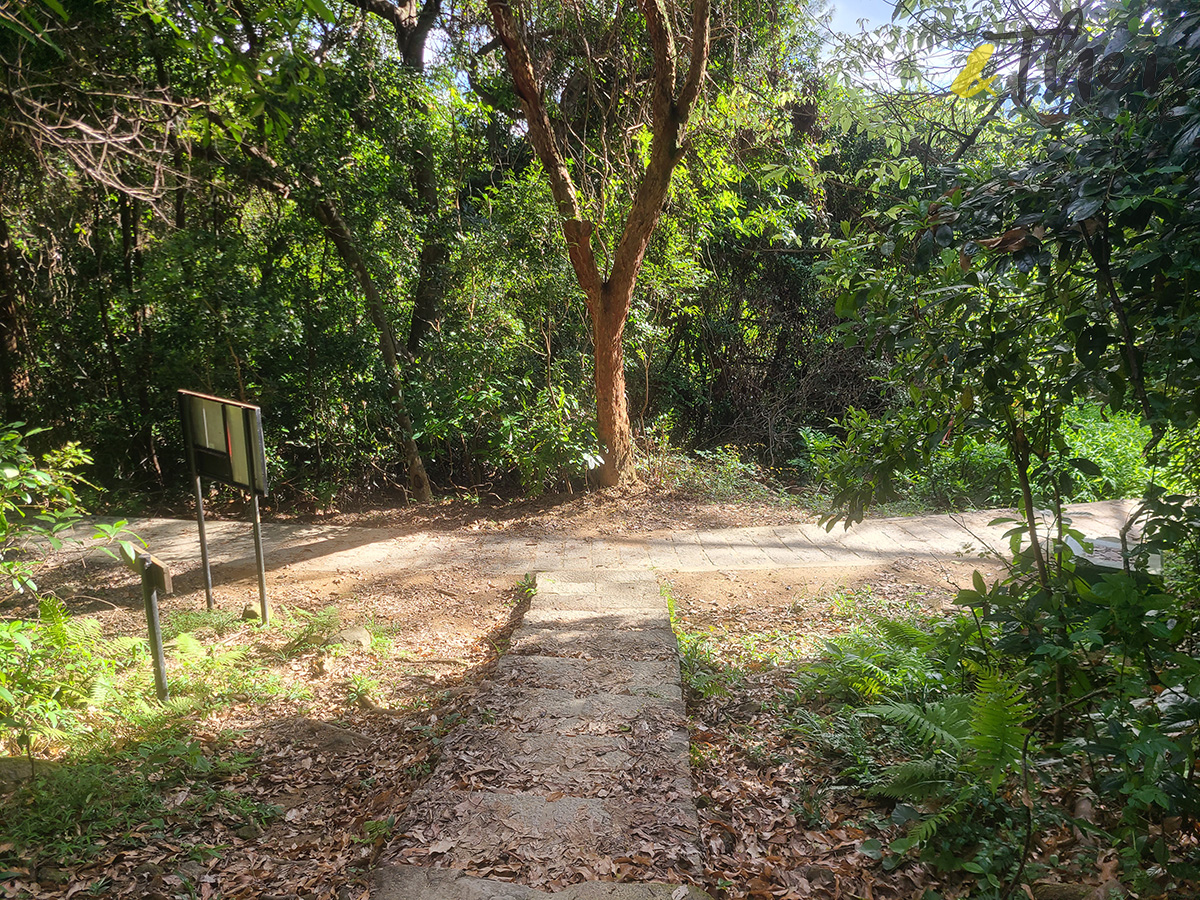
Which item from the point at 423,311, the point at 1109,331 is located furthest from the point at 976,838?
the point at 423,311

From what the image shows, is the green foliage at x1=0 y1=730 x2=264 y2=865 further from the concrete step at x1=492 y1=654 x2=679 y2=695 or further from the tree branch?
the tree branch

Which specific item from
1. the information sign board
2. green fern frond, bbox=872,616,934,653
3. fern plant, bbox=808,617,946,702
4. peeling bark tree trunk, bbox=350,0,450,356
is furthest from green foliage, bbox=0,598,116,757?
peeling bark tree trunk, bbox=350,0,450,356

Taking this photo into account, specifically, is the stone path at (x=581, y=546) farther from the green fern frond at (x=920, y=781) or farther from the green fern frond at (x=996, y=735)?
the green fern frond at (x=996, y=735)

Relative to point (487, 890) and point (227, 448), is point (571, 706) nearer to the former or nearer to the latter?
point (487, 890)

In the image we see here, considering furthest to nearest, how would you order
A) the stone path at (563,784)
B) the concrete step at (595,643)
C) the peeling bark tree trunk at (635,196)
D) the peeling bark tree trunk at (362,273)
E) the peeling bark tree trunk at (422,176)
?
the peeling bark tree trunk at (422,176) → the peeling bark tree trunk at (362,273) → the peeling bark tree trunk at (635,196) → the concrete step at (595,643) → the stone path at (563,784)

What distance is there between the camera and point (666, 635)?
4.26 meters

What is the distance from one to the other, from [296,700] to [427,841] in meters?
1.71

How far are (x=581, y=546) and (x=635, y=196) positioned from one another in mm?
3479

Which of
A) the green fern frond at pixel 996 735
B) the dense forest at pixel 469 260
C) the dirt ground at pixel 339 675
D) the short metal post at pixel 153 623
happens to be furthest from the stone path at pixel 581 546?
the green fern frond at pixel 996 735

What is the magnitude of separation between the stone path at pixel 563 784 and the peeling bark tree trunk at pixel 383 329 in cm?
448

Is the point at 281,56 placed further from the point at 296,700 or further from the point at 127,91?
the point at 127,91

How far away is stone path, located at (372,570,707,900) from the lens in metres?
2.31

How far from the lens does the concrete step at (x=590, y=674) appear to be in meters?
3.57

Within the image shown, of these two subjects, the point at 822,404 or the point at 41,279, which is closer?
the point at 41,279
